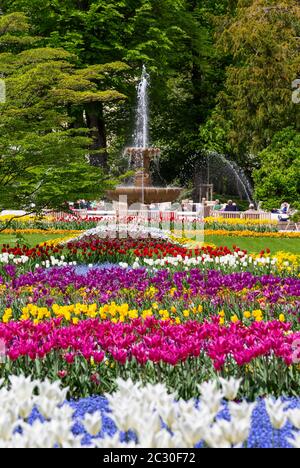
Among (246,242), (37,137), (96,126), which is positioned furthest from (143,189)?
(96,126)

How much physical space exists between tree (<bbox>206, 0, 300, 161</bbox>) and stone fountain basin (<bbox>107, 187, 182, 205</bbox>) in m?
9.97

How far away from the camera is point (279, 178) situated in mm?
23172

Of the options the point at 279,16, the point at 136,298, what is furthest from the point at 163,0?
the point at 136,298

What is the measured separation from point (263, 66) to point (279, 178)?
24.3 ft

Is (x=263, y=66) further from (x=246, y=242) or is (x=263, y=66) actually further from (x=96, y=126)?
(x=246, y=242)

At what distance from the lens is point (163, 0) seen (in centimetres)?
2855

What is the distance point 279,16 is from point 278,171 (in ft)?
26.4

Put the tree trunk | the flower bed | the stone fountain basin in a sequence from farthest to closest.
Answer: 1. the tree trunk
2. the stone fountain basin
3. the flower bed

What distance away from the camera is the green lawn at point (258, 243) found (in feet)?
53.3

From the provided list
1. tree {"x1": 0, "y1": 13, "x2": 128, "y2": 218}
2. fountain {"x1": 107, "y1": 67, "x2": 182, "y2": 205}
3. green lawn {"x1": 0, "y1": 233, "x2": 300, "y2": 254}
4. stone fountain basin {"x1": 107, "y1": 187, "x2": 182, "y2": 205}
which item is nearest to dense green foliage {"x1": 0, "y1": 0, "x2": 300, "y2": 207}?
fountain {"x1": 107, "y1": 67, "x2": 182, "y2": 205}

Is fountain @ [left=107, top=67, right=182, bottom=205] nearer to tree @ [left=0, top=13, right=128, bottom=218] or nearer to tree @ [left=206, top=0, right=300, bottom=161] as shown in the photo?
tree @ [left=0, top=13, right=128, bottom=218]

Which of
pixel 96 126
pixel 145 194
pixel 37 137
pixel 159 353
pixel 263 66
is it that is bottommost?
pixel 159 353

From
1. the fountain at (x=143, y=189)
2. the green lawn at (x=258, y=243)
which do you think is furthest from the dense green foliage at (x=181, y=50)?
the green lawn at (x=258, y=243)

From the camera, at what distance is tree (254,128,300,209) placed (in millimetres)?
23234
